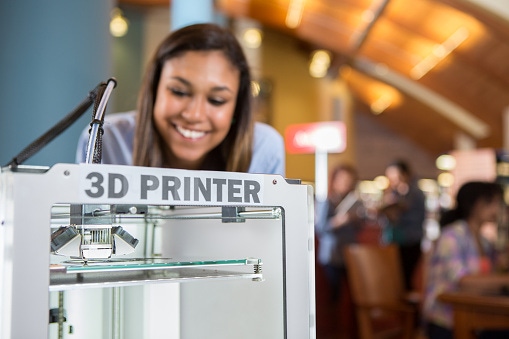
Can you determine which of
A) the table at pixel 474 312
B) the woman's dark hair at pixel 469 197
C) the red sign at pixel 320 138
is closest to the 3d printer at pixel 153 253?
the table at pixel 474 312

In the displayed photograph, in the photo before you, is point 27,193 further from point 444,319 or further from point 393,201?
point 393,201

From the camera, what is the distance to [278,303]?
90cm

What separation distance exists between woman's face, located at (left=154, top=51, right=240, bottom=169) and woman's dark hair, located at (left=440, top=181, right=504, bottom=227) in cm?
190

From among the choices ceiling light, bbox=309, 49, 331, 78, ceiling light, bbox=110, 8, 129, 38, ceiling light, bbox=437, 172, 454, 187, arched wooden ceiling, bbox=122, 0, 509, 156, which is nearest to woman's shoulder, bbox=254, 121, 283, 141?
arched wooden ceiling, bbox=122, 0, 509, 156

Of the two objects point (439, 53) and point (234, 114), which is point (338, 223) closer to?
point (439, 53)

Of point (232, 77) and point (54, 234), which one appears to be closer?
point (54, 234)

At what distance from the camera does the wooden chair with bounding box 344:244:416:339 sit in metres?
3.18

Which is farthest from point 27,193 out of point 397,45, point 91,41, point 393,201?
point 397,45

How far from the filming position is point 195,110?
52.3 inches

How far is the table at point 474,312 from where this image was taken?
237cm

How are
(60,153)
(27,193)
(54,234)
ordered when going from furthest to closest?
(60,153), (54,234), (27,193)

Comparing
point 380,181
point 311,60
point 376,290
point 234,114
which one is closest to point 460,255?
point 376,290

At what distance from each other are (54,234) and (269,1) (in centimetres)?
730

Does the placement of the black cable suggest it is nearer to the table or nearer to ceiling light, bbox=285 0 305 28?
the table
